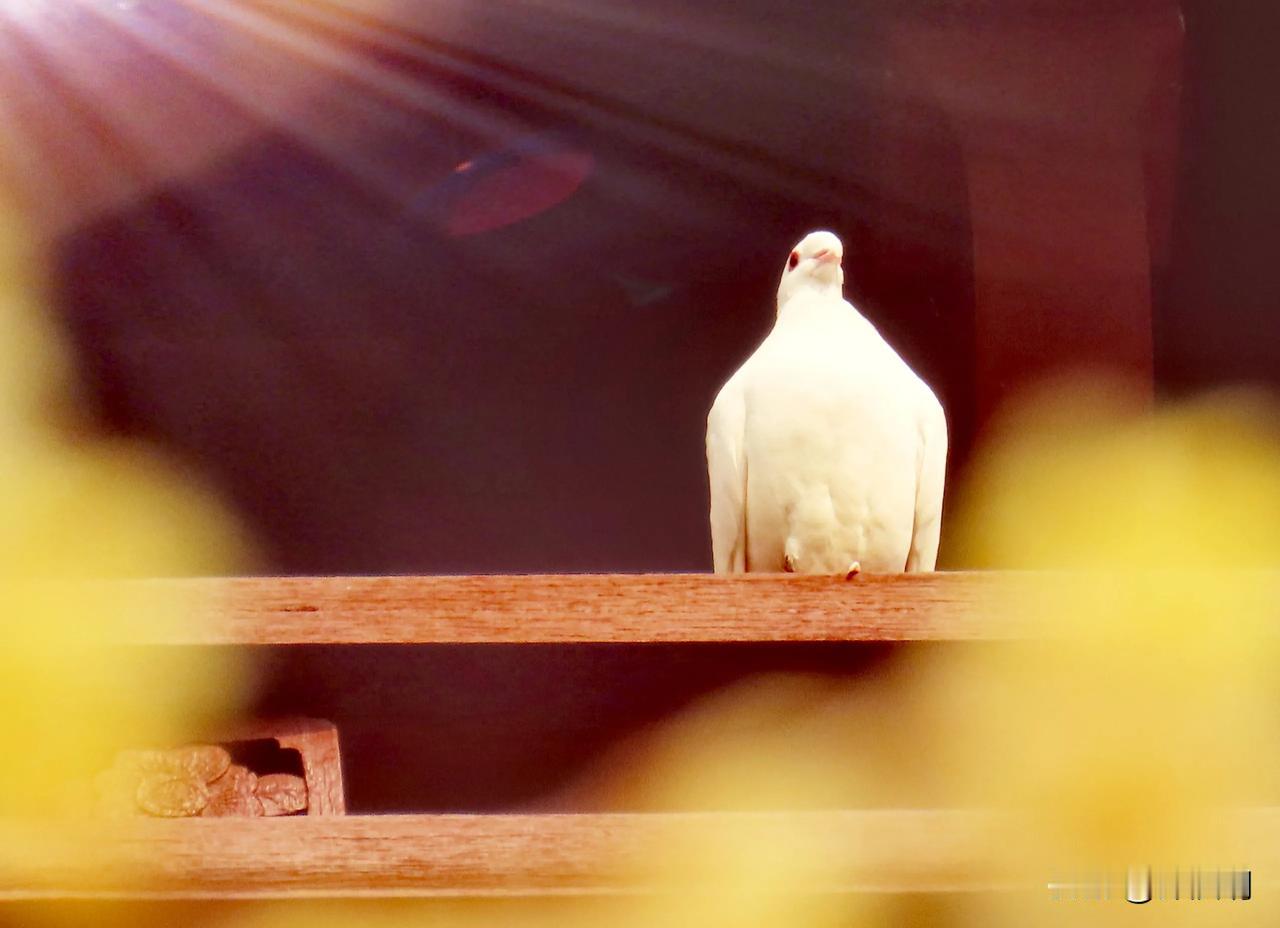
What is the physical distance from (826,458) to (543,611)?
27cm

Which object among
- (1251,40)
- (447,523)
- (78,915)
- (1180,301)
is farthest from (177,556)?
(1251,40)

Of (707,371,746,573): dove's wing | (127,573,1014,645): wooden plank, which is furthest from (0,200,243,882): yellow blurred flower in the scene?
(707,371,746,573): dove's wing

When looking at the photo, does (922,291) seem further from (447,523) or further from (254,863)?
(254,863)

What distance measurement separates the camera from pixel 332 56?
97 cm

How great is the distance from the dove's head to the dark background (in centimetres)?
22

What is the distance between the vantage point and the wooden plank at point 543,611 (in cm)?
54

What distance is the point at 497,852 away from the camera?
0.52 meters

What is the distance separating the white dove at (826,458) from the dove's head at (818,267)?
0.03 m

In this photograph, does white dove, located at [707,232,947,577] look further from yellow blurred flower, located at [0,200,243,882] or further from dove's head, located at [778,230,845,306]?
yellow blurred flower, located at [0,200,243,882]

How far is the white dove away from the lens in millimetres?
735

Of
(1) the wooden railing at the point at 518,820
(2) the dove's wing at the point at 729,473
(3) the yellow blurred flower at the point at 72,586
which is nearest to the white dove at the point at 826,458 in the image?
(2) the dove's wing at the point at 729,473

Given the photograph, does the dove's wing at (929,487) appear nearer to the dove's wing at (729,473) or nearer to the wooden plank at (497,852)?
the dove's wing at (729,473)

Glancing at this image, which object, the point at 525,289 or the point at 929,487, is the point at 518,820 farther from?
the point at 525,289

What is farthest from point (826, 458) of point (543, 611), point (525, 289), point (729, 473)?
point (525, 289)
